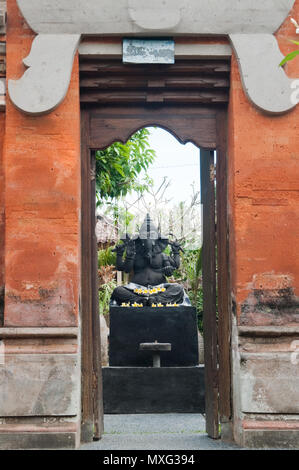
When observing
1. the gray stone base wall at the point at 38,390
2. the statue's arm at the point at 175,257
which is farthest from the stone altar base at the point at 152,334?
the gray stone base wall at the point at 38,390

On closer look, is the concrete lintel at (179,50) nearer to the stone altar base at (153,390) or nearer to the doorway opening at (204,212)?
the doorway opening at (204,212)

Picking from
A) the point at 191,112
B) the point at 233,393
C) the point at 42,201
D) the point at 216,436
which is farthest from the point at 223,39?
the point at 216,436

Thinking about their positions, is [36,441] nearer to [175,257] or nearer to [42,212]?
[42,212]

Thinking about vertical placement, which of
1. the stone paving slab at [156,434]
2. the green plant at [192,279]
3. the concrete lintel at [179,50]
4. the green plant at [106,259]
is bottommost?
the stone paving slab at [156,434]

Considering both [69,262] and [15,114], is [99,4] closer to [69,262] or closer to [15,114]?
[15,114]

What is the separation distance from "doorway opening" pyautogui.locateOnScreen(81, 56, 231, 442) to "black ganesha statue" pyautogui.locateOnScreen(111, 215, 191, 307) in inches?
158

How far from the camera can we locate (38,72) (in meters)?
5.76

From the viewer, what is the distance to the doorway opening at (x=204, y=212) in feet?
19.9

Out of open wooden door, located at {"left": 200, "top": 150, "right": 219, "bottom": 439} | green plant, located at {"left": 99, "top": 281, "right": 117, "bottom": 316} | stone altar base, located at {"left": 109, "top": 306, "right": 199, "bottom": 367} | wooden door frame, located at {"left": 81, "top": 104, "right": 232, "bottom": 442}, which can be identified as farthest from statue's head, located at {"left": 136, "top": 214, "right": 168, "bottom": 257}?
wooden door frame, located at {"left": 81, "top": 104, "right": 232, "bottom": 442}

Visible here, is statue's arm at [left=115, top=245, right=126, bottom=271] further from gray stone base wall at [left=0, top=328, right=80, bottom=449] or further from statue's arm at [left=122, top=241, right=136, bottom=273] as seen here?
gray stone base wall at [left=0, top=328, right=80, bottom=449]

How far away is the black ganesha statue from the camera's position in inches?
409

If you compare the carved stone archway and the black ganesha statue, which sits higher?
the carved stone archway

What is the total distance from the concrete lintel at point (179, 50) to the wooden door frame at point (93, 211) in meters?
0.55

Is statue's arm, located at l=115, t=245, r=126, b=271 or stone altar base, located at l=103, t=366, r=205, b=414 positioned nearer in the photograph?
stone altar base, located at l=103, t=366, r=205, b=414
